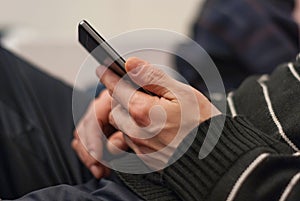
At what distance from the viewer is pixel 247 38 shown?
3.30 ft

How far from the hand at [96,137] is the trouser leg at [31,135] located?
0.7 inches

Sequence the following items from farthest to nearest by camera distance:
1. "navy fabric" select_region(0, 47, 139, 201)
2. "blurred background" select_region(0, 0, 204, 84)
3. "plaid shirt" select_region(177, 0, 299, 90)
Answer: "blurred background" select_region(0, 0, 204, 84)
"plaid shirt" select_region(177, 0, 299, 90)
"navy fabric" select_region(0, 47, 139, 201)

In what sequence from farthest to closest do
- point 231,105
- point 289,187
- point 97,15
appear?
point 97,15 < point 231,105 < point 289,187

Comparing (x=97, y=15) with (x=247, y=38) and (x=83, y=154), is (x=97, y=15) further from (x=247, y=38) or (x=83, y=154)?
(x=83, y=154)

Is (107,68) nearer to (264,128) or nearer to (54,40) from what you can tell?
(264,128)

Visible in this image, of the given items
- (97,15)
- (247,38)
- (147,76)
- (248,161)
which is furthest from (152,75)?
(97,15)

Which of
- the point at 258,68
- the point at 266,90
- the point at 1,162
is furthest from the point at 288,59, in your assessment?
the point at 1,162

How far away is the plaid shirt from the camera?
0.99 metres

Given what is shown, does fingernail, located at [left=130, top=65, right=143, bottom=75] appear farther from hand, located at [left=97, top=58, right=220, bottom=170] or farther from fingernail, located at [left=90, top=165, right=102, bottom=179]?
fingernail, located at [left=90, top=165, right=102, bottom=179]

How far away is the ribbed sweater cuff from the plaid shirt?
0.54 m

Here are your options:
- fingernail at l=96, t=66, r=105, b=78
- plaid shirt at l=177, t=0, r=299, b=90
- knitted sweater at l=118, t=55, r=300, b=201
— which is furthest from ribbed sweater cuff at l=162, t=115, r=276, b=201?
plaid shirt at l=177, t=0, r=299, b=90

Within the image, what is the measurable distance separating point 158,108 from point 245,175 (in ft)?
0.30

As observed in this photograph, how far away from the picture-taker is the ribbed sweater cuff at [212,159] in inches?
16.8

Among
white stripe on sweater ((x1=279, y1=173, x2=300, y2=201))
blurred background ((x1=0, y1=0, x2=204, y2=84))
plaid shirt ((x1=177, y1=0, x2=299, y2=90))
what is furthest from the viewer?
blurred background ((x1=0, y1=0, x2=204, y2=84))
